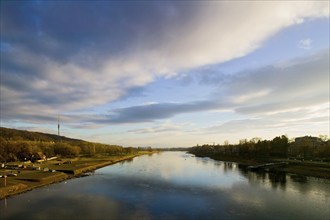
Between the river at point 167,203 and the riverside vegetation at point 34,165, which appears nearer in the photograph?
the river at point 167,203

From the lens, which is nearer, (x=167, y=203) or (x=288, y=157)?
(x=167, y=203)

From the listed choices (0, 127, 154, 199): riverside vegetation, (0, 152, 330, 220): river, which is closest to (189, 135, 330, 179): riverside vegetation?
(0, 152, 330, 220): river

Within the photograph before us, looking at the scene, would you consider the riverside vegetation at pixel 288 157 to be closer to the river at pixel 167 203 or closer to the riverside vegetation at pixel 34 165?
the river at pixel 167 203

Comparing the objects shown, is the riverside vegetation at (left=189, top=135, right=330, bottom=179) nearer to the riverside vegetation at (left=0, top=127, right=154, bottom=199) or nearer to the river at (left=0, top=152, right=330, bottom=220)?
the river at (left=0, top=152, right=330, bottom=220)

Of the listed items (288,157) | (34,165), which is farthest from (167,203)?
(288,157)

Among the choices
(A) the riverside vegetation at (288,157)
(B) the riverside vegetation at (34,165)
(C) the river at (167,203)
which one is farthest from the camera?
(A) the riverside vegetation at (288,157)

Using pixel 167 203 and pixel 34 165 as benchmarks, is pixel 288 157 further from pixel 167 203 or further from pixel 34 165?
pixel 167 203

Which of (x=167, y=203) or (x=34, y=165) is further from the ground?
(x=167, y=203)

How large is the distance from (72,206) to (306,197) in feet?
117

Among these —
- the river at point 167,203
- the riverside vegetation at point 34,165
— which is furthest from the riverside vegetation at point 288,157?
the riverside vegetation at point 34,165

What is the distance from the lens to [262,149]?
15112 centimetres

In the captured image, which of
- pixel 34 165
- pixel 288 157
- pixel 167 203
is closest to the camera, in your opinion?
pixel 167 203

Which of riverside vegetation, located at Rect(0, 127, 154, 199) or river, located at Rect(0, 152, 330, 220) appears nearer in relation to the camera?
river, located at Rect(0, 152, 330, 220)

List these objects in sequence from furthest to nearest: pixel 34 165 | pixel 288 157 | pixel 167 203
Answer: pixel 288 157, pixel 34 165, pixel 167 203
